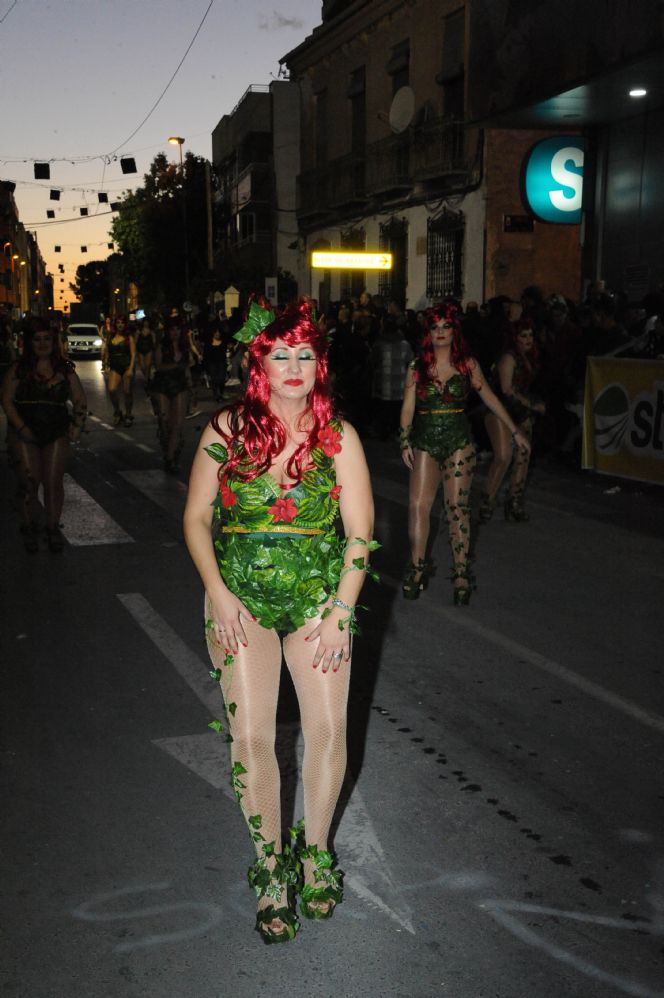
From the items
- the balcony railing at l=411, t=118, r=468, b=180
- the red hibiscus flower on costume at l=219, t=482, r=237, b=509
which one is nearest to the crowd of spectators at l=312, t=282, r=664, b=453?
the balcony railing at l=411, t=118, r=468, b=180

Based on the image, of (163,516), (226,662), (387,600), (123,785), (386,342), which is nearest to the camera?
(226,662)

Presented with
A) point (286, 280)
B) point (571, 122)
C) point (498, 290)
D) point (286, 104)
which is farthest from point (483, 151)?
point (286, 104)

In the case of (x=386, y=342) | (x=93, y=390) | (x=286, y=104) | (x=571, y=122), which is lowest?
(x=93, y=390)

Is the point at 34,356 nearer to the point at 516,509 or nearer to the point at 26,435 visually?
the point at 26,435

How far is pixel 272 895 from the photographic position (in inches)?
129

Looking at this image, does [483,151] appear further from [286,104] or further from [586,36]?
[286,104]

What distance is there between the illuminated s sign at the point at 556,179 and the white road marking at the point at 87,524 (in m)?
9.40

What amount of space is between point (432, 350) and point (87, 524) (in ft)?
14.7

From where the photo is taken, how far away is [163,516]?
416 inches

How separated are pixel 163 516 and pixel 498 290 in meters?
15.2

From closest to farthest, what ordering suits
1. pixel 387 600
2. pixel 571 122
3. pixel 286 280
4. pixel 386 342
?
pixel 387 600 → pixel 386 342 → pixel 571 122 → pixel 286 280

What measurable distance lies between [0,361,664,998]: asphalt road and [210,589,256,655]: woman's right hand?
89 cm

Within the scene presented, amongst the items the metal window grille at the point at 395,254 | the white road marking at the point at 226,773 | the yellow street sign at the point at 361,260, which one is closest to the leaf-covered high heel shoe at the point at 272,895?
the white road marking at the point at 226,773

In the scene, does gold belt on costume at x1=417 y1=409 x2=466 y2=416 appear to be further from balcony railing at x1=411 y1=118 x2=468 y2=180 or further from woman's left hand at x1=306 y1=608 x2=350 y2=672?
balcony railing at x1=411 y1=118 x2=468 y2=180
